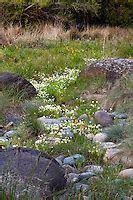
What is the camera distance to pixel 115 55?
10.9m

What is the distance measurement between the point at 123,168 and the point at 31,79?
4.99 m

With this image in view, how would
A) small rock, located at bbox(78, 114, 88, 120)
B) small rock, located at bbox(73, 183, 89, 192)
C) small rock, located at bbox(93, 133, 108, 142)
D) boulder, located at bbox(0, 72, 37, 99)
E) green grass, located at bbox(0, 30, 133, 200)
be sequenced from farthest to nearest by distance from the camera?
boulder, located at bbox(0, 72, 37, 99) < small rock, located at bbox(78, 114, 88, 120) < small rock, located at bbox(93, 133, 108, 142) < green grass, located at bbox(0, 30, 133, 200) < small rock, located at bbox(73, 183, 89, 192)

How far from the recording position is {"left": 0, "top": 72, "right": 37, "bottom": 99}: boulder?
7543 millimetres

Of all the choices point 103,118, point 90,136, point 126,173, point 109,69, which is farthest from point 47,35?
point 126,173

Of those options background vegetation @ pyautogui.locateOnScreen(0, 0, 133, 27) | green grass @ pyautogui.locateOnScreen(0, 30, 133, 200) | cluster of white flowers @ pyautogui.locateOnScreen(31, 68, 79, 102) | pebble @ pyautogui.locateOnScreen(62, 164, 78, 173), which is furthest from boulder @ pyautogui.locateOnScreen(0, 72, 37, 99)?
background vegetation @ pyautogui.locateOnScreen(0, 0, 133, 27)

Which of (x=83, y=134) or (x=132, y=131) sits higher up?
(x=132, y=131)

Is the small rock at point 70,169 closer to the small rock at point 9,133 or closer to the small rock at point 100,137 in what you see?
the small rock at point 100,137

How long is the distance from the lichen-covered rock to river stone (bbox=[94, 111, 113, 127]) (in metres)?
1.77

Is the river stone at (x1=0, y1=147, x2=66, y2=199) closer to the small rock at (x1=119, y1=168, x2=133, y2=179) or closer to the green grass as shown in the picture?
the green grass

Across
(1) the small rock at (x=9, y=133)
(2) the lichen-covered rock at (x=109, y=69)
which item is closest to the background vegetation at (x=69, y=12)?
(2) the lichen-covered rock at (x=109, y=69)

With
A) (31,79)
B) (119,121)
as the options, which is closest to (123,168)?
(119,121)

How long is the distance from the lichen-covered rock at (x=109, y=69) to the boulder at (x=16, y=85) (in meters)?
1.14

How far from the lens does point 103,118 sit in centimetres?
630

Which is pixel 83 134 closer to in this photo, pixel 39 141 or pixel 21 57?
pixel 39 141
